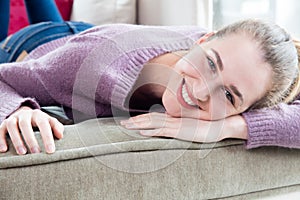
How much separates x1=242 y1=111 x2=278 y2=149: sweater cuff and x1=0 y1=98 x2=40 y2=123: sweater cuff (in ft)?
1.43

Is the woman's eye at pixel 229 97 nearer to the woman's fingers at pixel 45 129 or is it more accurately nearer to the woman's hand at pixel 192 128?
the woman's hand at pixel 192 128

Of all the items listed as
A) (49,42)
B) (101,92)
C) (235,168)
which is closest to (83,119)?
(101,92)

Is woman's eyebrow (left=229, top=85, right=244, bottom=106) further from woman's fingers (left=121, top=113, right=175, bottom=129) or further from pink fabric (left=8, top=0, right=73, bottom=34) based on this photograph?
pink fabric (left=8, top=0, right=73, bottom=34)

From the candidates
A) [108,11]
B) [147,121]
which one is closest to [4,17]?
[108,11]

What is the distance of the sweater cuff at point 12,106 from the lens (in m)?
1.02

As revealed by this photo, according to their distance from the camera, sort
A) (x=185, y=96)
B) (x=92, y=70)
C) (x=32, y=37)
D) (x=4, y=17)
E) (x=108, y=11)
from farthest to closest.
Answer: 1. (x=108, y=11)
2. (x=4, y=17)
3. (x=32, y=37)
4. (x=92, y=70)
5. (x=185, y=96)

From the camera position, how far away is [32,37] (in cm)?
171

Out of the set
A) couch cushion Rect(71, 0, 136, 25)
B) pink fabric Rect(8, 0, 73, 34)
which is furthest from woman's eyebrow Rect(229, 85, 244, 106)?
pink fabric Rect(8, 0, 73, 34)

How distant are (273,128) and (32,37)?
97 centimetres

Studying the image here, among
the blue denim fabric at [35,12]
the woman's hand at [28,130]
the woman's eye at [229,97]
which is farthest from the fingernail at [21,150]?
the blue denim fabric at [35,12]

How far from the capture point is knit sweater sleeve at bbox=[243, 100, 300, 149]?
0.98m

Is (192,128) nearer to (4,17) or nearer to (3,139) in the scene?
(3,139)

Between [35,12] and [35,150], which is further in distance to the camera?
[35,12]

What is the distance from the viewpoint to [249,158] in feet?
3.24
